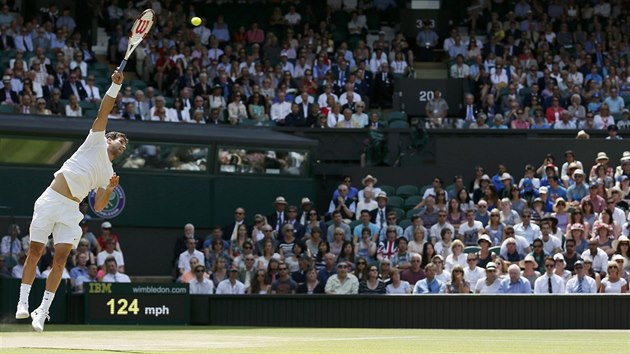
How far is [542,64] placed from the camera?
31.0m

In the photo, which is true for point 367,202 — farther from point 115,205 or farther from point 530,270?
point 115,205

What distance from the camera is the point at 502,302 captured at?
1933 cm

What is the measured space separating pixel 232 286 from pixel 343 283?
1.85 meters

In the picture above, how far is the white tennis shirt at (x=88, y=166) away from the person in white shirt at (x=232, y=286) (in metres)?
8.74

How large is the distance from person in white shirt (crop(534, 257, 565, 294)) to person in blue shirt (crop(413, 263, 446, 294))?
1.45 metres

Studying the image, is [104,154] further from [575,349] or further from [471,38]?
[471,38]

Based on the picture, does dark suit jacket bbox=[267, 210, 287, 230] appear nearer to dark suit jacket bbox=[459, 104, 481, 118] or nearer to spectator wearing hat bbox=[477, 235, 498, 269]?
spectator wearing hat bbox=[477, 235, 498, 269]

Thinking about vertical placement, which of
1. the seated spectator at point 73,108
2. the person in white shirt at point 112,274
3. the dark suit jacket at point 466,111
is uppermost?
the dark suit jacket at point 466,111

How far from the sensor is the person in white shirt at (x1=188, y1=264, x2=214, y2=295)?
826 inches

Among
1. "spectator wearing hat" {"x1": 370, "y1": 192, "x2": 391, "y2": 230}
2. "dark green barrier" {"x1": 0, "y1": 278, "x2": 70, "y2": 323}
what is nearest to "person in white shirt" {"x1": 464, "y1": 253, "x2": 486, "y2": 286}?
"spectator wearing hat" {"x1": 370, "y1": 192, "x2": 391, "y2": 230}

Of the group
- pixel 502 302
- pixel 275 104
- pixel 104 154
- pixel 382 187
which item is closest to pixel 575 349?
pixel 104 154

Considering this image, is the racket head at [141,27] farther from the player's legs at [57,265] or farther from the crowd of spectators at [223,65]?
the crowd of spectators at [223,65]

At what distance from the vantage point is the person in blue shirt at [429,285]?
20.0 metres

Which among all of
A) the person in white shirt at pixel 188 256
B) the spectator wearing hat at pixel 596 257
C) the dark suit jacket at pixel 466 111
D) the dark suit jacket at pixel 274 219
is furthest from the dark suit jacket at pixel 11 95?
the spectator wearing hat at pixel 596 257
